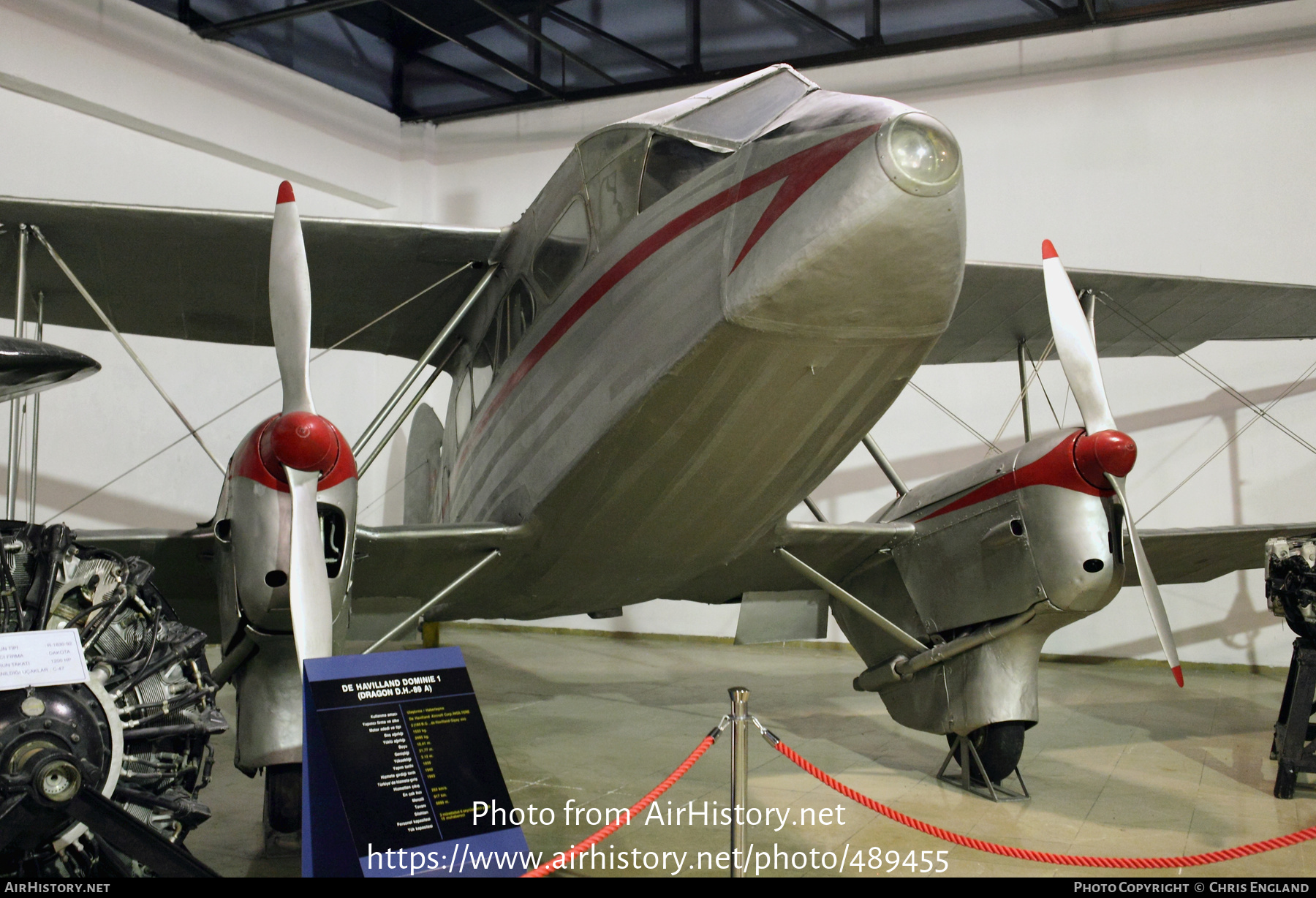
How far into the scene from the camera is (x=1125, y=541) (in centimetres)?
586

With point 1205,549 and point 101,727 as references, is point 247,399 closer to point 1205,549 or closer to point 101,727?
point 101,727

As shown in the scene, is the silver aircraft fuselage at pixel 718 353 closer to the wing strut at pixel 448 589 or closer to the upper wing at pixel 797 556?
the wing strut at pixel 448 589

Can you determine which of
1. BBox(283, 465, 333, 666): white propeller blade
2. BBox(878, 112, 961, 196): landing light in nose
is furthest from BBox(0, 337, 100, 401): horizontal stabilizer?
BBox(878, 112, 961, 196): landing light in nose

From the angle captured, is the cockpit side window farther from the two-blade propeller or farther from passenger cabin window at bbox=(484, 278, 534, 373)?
the two-blade propeller

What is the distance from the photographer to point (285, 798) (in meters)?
4.91

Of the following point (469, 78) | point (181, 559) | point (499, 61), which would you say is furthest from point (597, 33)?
point (181, 559)

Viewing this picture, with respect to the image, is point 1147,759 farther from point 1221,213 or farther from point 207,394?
point 207,394

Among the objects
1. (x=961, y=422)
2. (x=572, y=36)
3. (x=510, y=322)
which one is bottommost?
(x=961, y=422)

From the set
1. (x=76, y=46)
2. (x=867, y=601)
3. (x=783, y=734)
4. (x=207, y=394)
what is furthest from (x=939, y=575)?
(x=76, y=46)

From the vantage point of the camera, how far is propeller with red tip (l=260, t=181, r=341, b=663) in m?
3.79

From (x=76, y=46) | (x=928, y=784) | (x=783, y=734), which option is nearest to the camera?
(x=928, y=784)

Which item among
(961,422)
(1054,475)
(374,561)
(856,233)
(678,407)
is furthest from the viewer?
(961,422)

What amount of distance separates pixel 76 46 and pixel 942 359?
10.1 m

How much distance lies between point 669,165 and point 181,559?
142 inches
